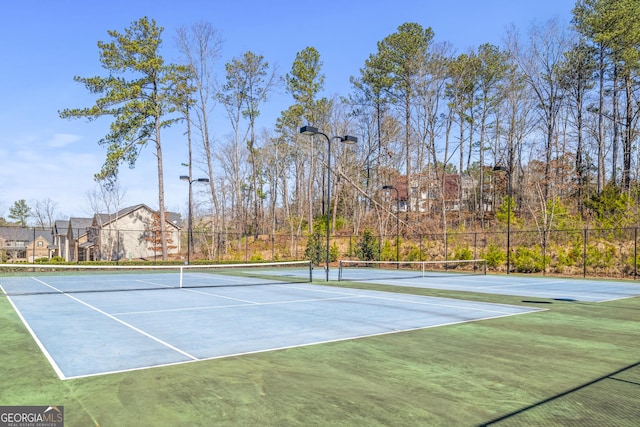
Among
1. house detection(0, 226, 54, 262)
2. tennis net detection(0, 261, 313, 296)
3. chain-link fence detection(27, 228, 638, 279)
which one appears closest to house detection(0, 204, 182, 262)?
chain-link fence detection(27, 228, 638, 279)

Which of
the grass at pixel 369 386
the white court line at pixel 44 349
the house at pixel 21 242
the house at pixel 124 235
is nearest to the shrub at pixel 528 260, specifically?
the grass at pixel 369 386

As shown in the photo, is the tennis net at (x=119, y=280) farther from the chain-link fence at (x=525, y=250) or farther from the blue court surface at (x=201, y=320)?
the chain-link fence at (x=525, y=250)

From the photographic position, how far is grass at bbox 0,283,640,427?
3.82m

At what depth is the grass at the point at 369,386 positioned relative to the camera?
12.5 feet

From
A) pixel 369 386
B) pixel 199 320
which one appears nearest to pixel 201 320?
pixel 199 320

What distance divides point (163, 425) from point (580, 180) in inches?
1575

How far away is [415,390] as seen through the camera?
4.55 metres

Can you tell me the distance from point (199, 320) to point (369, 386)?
15.6 feet

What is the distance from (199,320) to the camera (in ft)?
28.0

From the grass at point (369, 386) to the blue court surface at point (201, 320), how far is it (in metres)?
0.45

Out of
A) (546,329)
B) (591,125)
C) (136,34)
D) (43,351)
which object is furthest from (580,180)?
(43,351)

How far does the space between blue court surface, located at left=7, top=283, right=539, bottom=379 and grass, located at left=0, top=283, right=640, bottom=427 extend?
450 mm

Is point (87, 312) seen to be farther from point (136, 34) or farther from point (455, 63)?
point (455, 63)

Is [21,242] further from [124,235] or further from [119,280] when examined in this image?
[119,280]
